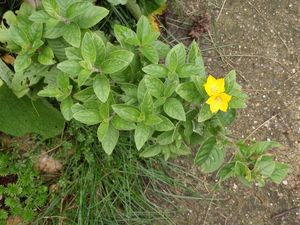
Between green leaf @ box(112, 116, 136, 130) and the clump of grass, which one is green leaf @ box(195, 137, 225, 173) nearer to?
green leaf @ box(112, 116, 136, 130)

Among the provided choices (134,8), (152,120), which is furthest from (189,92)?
(134,8)

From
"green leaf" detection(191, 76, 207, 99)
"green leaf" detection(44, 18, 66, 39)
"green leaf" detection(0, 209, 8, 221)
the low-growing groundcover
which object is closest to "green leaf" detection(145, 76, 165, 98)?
the low-growing groundcover

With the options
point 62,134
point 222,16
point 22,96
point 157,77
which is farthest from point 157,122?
point 222,16

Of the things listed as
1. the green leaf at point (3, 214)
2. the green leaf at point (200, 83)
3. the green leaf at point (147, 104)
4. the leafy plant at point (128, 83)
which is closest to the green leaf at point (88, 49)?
the leafy plant at point (128, 83)

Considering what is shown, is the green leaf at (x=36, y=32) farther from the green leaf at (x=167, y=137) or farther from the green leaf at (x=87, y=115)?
the green leaf at (x=167, y=137)

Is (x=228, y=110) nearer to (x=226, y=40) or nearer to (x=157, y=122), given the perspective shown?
(x=157, y=122)

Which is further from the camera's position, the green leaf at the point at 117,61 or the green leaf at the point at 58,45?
the green leaf at the point at 58,45
